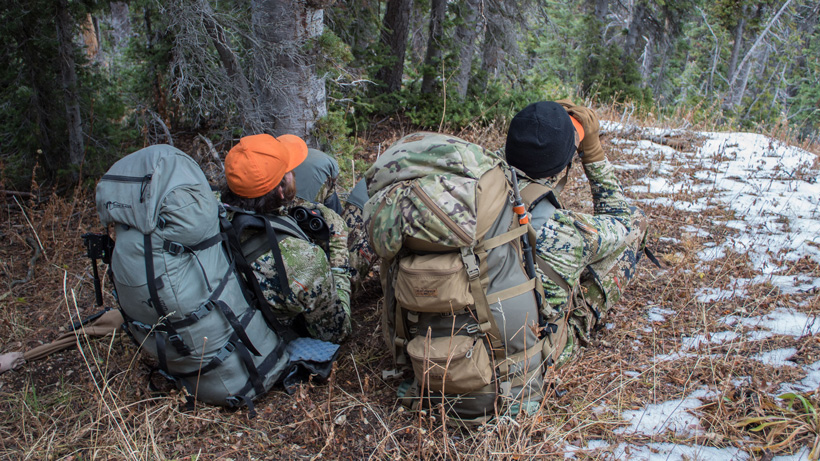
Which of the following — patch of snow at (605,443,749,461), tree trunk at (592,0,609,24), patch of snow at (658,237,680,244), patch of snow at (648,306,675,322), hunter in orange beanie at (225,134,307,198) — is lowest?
patch of snow at (648,306,675,322)

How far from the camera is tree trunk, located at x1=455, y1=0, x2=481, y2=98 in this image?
7.31m

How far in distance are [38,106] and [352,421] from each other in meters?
4.99

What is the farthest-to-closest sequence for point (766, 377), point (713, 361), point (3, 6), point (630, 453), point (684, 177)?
point (684, 177)
point (3, 6)
point (713, 361)
point (766, 377)
point (630, 453)

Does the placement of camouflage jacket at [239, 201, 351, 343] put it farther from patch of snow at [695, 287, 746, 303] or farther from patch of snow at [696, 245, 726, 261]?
patch of snow at [696, 245, 726, 261]

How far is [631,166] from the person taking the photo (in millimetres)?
6508

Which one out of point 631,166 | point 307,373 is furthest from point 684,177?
point 307,373

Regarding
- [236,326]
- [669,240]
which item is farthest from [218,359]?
[669,240]

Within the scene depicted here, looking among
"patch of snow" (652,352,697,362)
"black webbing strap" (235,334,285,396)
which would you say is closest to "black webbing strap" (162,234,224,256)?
"black webbing strap" (235,334,285,396)

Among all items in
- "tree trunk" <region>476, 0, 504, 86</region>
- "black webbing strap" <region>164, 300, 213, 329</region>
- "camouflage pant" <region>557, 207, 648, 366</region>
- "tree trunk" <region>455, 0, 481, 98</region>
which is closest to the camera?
"black webbing strap" <region>164, 300, 213, 329</region>

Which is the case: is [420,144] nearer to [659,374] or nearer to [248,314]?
[248,314]

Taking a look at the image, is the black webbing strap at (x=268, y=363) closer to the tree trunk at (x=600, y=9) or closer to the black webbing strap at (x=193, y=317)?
the black webbing strap at (x=193, y=317)

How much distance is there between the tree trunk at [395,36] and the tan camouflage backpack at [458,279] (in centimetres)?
562

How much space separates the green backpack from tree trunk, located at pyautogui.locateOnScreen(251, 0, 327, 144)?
2.24 m

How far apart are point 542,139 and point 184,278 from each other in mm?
2099
